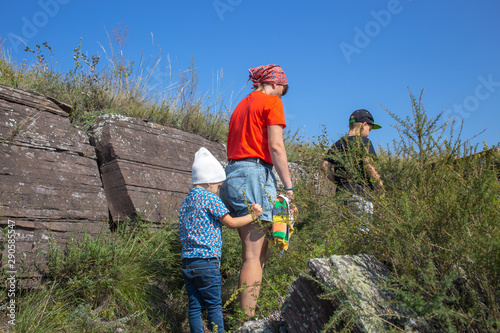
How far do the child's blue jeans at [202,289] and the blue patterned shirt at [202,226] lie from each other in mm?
73

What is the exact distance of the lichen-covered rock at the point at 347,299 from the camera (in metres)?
1.95

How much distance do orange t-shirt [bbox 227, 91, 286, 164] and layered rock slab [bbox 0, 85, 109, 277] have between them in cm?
166

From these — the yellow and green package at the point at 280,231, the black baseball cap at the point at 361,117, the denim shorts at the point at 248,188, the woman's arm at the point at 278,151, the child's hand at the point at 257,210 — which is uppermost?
the black baseball cap at the point at 361,117

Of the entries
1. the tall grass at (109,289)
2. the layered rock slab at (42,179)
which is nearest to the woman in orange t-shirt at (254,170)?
the tall grass at (109,289)

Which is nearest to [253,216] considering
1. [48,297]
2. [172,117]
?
[48,297]

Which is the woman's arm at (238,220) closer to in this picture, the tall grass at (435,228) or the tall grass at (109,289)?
the tall grass at (435,228)

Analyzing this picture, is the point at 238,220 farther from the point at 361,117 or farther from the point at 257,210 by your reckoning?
the point at 361,117

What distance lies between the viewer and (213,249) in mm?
3143

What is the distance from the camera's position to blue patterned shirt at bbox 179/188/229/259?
312 cm

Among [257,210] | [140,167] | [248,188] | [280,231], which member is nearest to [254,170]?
[248,188]

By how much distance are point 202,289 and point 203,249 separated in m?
0.31

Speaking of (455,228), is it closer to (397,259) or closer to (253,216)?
(397,259)

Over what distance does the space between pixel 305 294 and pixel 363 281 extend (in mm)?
360

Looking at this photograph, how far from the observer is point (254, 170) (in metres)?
3.27
